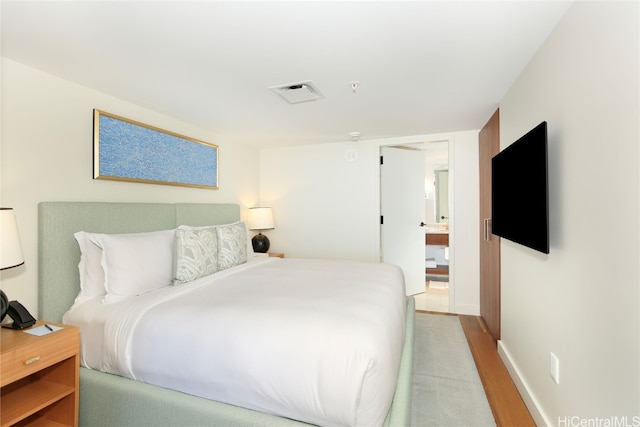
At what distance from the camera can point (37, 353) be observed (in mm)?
1421

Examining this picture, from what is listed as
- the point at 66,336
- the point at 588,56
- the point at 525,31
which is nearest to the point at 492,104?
the point at 525,31

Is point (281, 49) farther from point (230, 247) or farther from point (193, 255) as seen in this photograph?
Answer: point (230, 247)

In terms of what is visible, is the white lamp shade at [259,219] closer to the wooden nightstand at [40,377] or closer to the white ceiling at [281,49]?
the white ceiling at [281,49]

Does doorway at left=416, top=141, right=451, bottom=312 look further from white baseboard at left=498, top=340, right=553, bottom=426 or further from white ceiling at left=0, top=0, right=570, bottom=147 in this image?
white ceiling at left=0, top=0, right=570, bottom=147

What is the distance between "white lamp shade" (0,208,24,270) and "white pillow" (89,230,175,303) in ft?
1.54

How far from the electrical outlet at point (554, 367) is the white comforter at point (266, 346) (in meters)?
0.81

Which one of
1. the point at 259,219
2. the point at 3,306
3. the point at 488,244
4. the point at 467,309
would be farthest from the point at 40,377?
the point at 467,309

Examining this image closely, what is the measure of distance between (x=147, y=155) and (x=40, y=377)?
1.74m

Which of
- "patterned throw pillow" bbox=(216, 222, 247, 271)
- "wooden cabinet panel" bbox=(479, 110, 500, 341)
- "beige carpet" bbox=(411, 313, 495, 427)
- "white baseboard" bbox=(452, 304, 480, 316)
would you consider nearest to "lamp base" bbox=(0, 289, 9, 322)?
"patterned throw pillow" bbox=(216, 222, 247, 271)

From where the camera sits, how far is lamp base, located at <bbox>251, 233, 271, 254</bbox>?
4.14 m

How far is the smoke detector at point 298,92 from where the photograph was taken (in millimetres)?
2203

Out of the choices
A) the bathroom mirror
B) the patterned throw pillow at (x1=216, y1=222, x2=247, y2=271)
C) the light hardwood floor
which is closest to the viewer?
the light hardwood floor

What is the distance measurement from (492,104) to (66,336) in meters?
3.43

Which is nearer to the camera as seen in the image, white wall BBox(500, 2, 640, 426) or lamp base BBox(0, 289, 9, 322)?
white wall BBox(500, 2, 640, 426)
